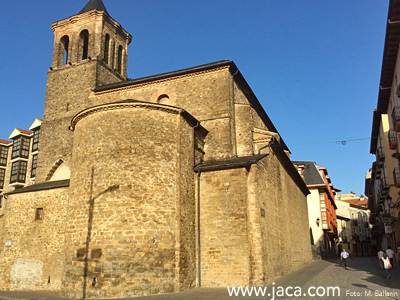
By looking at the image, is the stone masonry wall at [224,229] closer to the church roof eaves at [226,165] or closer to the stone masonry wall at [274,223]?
the church roof eaves at [226,165]

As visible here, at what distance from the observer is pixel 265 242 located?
13.3m

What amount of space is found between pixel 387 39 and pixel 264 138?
6.31 m

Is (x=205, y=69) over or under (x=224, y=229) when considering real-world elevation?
over

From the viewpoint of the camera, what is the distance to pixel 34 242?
15.9 m

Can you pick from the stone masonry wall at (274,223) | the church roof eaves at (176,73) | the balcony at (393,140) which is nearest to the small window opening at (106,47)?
the church roof eaves at (176,73)

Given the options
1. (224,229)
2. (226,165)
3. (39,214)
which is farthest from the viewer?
(39,214)

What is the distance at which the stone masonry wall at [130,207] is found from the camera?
447 inches

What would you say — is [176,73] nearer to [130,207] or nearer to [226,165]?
[226,165]

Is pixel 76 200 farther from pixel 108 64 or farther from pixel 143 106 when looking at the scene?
pixel 108 64

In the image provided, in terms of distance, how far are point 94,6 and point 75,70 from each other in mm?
5485

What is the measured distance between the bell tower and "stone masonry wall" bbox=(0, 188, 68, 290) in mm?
3135

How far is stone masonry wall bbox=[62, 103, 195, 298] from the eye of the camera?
37.3ft

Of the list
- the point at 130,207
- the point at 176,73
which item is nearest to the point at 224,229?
the point at 130,207

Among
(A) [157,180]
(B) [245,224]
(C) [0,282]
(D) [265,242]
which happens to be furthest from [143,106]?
(C) [0,282]
